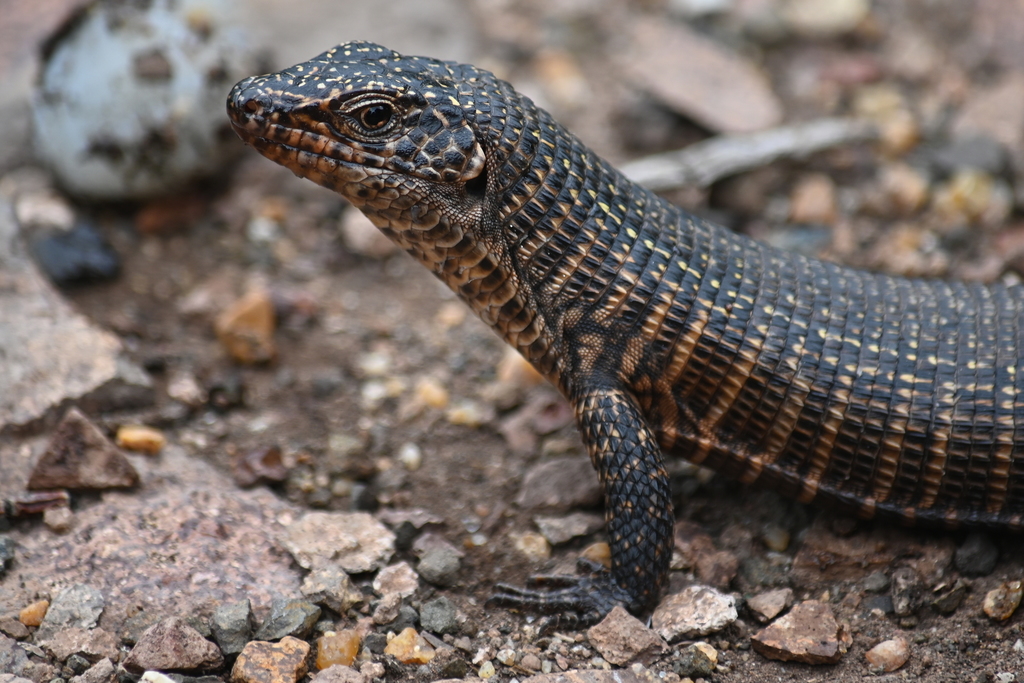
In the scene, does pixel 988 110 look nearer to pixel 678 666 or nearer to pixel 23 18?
pixel 678 666

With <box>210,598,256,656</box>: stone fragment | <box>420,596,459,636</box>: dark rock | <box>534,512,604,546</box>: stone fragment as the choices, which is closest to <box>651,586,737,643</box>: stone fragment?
<box>534,512,604,546</box>: stone fragment

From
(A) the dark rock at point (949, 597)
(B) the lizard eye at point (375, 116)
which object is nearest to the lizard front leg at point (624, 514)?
(A) the dark rock at point (949, 597)

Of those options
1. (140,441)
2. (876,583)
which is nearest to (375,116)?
(140,441)

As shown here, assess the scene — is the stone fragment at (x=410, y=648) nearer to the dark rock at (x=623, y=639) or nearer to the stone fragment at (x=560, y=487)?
the dark rock at (x=623, y=639)

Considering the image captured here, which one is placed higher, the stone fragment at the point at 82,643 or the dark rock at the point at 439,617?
the dark rock at the point at 439,617

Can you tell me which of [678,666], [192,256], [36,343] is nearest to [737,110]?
[192,256]

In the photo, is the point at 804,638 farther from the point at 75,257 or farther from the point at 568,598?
the point at 75,257

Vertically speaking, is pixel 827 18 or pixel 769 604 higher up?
pixel 827 18
